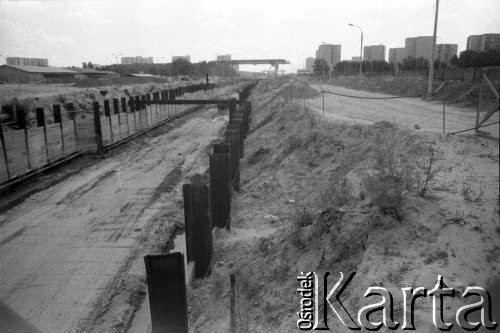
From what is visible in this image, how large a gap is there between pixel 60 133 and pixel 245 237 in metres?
12.3

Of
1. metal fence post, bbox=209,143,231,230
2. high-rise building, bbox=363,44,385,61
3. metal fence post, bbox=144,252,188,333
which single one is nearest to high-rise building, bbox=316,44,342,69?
high-rise building, bbox=363,44,385,61

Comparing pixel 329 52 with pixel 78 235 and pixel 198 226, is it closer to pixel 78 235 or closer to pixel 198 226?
pixel 78 235

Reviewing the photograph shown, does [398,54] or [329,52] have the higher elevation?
[329,52]

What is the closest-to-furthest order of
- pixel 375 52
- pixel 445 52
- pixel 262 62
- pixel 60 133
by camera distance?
pixel 60 133 < pixel 445 52 < pixel 375 52 < pixel 262 62

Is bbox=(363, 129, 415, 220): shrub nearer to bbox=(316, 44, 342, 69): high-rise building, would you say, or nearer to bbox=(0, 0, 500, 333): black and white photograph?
bbox=(0, 0, 500, 333): black and white photograph

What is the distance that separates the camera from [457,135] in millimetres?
9156

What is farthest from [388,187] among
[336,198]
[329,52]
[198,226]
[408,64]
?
[329,52]

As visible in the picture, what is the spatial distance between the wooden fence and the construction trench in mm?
1675

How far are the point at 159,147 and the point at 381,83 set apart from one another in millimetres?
34063

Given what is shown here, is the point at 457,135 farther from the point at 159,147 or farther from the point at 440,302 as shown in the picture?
the point at 159,147

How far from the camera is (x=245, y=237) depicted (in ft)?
26.1

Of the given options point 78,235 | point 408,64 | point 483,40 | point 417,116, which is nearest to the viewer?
point 483,40

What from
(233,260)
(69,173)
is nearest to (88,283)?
(233,260)

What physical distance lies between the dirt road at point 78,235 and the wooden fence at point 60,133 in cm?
139
